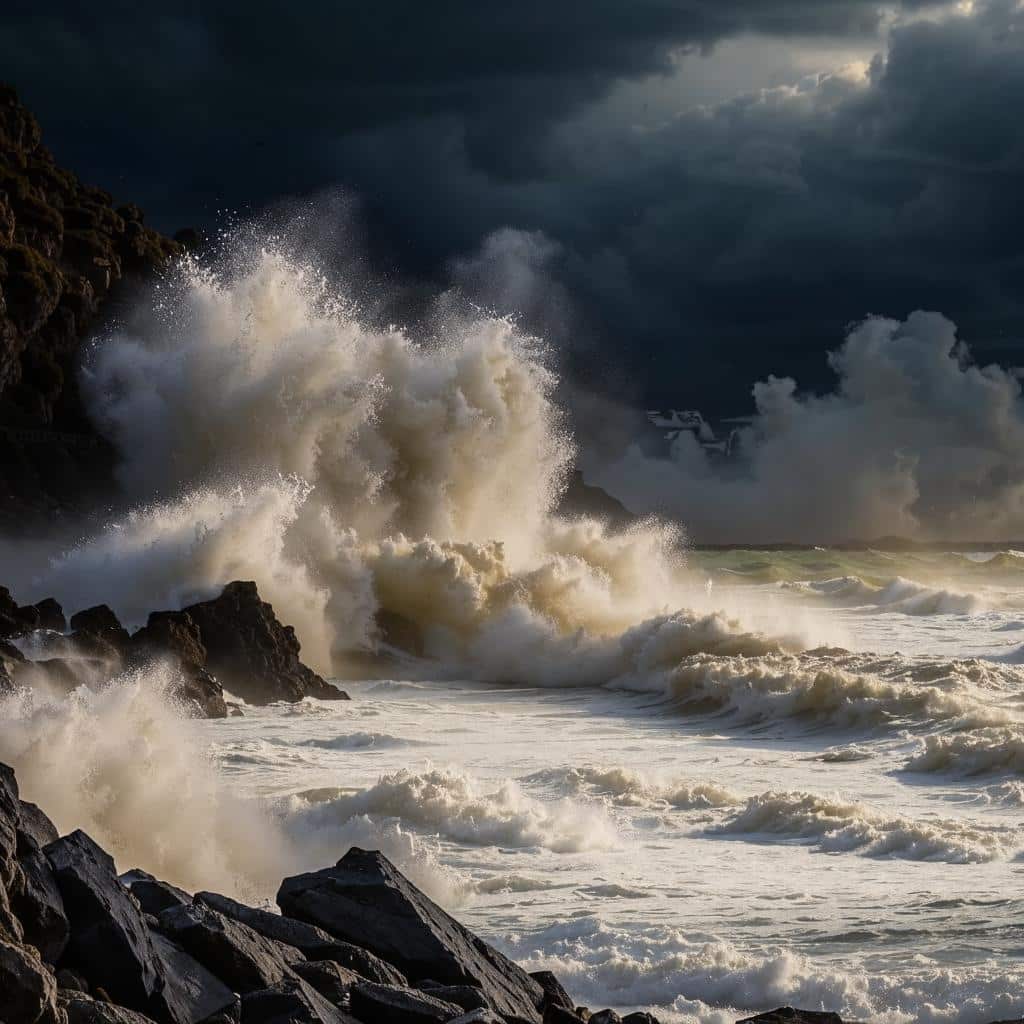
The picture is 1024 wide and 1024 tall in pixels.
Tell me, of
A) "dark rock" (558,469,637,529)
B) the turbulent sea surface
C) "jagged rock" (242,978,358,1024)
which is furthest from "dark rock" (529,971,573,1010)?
"dark rock" (558,469,637,529)

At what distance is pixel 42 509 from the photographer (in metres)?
47.0

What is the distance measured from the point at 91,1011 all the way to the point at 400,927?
2.56m

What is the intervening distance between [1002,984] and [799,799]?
6.17m

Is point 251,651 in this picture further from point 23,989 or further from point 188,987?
point 23,989

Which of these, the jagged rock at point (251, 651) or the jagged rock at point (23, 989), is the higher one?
the jagged rock at point (251, 651)

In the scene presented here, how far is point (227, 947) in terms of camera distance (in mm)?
8383

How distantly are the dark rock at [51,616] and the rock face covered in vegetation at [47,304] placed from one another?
1623 cm

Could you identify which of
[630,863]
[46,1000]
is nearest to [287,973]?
[46,1000]

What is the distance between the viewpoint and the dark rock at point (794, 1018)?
9.00 metres

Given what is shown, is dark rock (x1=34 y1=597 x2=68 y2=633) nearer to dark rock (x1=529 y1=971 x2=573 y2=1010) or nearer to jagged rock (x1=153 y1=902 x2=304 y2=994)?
dark rock (x1=529 y1=971 x2=573 y2=1010)

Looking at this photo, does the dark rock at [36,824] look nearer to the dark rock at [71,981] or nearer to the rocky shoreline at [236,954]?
the rocky shoreline at [236,954]

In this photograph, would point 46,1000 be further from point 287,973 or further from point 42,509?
point 42,509

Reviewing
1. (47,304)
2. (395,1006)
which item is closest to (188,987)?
(395,1006)

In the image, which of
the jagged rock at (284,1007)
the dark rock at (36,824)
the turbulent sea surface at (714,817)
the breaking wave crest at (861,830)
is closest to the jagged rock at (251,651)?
the turbulent sea surface at (714,817)
